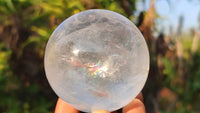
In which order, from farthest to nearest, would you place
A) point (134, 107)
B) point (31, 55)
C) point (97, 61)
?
point (31, 55) < point (134, 107) < point (97, 61)

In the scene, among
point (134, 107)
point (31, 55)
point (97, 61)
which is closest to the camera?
point (97, 61)

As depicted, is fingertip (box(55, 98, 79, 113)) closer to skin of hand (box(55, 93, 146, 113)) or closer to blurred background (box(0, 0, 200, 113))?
skin of hand (box(55, 93, 146, 113))

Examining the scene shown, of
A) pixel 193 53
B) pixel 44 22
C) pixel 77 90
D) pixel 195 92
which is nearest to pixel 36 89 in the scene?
pixel 44 22

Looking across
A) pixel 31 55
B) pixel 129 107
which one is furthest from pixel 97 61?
pixel 31 55

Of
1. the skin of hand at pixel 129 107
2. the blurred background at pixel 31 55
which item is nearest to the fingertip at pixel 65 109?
the skin of hand at pixel 129 107

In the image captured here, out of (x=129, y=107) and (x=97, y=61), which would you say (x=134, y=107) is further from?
(x=97, y=61)

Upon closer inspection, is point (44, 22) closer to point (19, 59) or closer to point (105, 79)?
point (19, 59)

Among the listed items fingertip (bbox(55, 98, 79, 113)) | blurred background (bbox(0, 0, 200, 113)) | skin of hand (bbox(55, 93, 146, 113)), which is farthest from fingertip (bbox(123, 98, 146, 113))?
blurred background (bbox(0, 0, 200, 113))

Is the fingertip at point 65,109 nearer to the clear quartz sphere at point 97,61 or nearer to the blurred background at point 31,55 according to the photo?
the clear quartz sphere at point 97,61

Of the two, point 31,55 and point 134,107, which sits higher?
point 134,107

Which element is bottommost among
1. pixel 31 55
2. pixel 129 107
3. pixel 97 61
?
pixel 31 55
